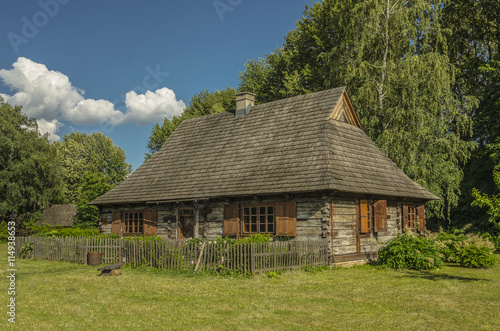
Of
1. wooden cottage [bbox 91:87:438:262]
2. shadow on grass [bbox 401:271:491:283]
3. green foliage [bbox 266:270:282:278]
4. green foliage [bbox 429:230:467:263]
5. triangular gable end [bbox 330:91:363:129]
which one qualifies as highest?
triangular gable end [bbox 330:91:363:129]

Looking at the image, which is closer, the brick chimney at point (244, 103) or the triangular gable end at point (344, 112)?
the triangular gable end at point (344, 112)

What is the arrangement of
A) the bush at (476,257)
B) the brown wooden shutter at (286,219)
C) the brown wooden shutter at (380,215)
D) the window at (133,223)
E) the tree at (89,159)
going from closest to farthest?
the bush at (476,257) → the brown wooden shutter at (286,219) → the brown wooden shutter at (380,215) → the window at (133,223) → the tree at (89,159)

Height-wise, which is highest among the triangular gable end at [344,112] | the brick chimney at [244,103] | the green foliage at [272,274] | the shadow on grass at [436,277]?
the brick chimney at [244,103]

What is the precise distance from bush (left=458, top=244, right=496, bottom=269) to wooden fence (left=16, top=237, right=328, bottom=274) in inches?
194

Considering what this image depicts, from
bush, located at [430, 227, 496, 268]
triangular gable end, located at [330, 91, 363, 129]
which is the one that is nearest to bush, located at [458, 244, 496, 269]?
bush, located at [430, 227, 496, 268]

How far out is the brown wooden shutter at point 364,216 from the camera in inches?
707

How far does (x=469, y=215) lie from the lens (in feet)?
91.8

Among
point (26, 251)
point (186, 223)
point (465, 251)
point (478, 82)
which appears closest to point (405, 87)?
point (478, 82)

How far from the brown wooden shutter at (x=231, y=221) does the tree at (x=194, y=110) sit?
26.0 metres

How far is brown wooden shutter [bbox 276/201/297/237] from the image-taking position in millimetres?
17188

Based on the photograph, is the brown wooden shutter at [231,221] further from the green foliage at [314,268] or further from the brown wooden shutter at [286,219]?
the green foliage at [314,268]

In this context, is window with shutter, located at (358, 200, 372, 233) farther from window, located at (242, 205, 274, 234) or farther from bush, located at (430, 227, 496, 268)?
window, located at (242, 205, 274, 234)

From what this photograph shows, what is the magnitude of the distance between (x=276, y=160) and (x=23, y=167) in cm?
2760

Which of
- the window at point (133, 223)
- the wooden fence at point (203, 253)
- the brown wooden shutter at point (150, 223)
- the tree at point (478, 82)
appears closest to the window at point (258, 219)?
the wooden fence at point (203, 253)
